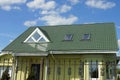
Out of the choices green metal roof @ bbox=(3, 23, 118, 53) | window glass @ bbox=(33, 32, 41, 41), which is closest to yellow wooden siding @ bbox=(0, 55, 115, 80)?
green metal roof @ bbox=(3, 23, 118, 53)

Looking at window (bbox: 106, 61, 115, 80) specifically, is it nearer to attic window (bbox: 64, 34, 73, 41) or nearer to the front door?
attic window (bbox: 64, 34, 73, 41)

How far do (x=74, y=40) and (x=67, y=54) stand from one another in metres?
1.82

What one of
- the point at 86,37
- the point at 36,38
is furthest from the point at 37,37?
the point at 86,37

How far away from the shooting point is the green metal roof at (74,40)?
1855cm

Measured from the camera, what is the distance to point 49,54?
1869 centimetres

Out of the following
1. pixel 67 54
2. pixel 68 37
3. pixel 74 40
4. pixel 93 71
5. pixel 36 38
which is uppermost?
pixel 68 37

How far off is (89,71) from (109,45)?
2.61 m

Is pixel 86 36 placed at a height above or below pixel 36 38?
above

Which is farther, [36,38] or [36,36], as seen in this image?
[36,36]

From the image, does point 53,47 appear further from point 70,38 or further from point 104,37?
point 104,37

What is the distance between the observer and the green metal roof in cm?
1855

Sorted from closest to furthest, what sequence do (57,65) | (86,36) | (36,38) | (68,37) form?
(57,65) < (86,36) < (36,38) < (68,37)

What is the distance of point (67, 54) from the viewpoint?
62.0 feet

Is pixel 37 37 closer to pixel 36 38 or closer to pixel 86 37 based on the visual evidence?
pixel 36 38
